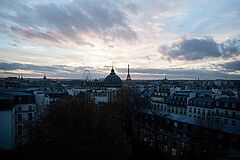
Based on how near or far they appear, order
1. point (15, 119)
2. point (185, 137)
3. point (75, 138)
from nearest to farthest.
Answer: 1. point (75, 138)
2. point (185, 137)
3. point (15, 119)

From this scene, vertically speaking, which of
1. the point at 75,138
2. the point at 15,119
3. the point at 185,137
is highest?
the point at 75,138

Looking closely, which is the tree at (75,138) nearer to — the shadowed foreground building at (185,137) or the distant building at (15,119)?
the distant building at (15,119)

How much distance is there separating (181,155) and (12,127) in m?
25.8

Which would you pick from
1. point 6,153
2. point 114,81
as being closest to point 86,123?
point 6,153

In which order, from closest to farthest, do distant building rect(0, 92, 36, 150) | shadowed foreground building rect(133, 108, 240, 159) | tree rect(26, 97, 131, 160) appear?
tree rect(26, 97, 131, 160) → shadowed foreground building rect(133, 108, 240, 159) → distant building rect(0, 92, 36, 150)

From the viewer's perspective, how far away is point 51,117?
85.5ft

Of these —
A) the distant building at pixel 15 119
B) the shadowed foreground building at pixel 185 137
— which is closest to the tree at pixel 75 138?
the distant building at pixel 15 119

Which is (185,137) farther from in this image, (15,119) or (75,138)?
(15,119)

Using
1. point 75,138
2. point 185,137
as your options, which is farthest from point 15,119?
point 185,137

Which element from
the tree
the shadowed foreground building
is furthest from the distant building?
the shadowed foreground building

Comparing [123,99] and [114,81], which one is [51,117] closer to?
[123,99]

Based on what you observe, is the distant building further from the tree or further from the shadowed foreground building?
the shadowed foreground building

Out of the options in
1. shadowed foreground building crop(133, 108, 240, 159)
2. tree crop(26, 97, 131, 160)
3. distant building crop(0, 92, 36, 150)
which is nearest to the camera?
tree crop(26, 97, 131, 160)

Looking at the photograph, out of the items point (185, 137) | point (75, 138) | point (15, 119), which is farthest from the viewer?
point (15, 119)
